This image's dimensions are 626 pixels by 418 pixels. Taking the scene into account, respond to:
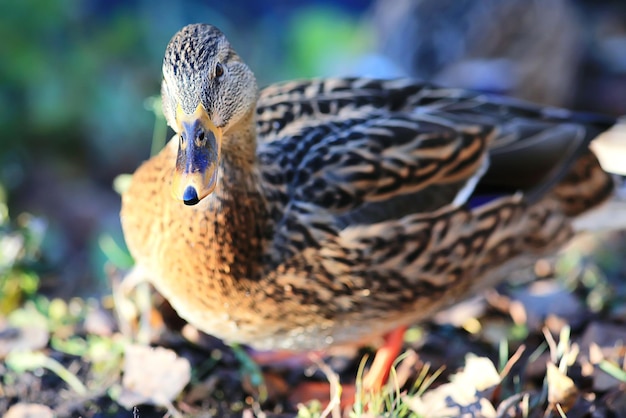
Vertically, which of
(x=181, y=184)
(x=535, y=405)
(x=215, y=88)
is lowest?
(x=535, y=405)

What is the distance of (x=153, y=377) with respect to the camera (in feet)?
9.25

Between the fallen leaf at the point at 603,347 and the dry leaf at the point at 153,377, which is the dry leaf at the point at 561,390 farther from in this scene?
the dry leaf at the point at 153,377

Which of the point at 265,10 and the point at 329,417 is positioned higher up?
the point at 265,10

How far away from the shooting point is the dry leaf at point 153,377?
279 centimetres

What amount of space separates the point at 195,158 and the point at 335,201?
745 millimetres

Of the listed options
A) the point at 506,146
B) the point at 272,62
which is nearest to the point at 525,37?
the point at 272,62

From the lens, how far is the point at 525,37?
7.11 m

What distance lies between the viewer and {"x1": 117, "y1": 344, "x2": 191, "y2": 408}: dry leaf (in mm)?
2787

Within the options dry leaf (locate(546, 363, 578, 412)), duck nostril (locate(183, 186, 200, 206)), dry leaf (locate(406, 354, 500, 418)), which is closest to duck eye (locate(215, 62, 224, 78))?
duck nostril (locate(183, 186, 200, 206))

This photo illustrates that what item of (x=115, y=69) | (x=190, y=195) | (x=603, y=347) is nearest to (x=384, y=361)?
(x=603, y=347)

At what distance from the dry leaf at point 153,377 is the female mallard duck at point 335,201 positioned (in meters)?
0.19

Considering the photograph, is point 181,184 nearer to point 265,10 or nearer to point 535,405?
point 535,405

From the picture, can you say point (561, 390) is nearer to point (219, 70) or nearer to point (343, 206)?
point (343, 206)

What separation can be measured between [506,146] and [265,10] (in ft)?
17.8
